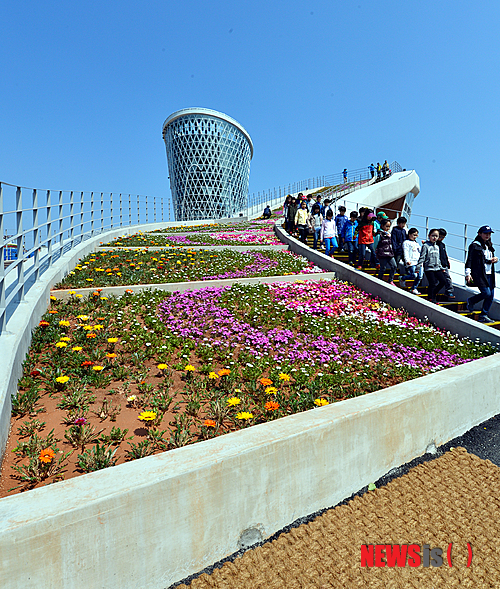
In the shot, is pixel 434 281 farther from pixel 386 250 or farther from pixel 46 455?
pixel 46 455

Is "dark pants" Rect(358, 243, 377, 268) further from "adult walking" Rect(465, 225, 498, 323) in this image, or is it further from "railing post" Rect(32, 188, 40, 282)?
"railing post" Rect(32, 188, 40, 282)

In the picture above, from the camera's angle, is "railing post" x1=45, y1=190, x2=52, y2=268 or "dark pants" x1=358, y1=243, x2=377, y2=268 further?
"dark pants" x1=358, y1=243, x2=377, y2=268

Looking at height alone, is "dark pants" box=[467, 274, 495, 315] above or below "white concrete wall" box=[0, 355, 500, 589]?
above

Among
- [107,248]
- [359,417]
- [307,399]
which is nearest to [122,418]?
[307,399]

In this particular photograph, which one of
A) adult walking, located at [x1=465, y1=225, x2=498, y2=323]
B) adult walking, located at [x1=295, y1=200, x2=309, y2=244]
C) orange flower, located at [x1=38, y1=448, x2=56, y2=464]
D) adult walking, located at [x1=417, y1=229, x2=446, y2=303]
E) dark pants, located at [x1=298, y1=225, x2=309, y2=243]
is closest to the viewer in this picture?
orange flower, located at [x1=38, y1=448, x2=56, y2=464]

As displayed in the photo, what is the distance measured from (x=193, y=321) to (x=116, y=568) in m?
4.21

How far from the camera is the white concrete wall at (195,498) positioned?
5.91 ft

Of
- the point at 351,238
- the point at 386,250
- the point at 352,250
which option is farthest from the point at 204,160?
the point at 386,250

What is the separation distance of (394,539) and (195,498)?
1.27 meters

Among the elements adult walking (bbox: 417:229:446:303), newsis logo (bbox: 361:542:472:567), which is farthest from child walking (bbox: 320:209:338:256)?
newsis logo (bbox: 361:542:472:567)

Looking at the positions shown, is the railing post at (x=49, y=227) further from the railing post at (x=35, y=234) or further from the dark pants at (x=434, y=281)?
the dark pants at (x=434, y=281)

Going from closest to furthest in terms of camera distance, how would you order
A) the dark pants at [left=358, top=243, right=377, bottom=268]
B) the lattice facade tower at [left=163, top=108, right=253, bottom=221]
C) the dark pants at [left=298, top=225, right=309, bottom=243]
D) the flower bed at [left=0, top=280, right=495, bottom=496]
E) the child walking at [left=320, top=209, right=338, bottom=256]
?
the flower bed at [left=0, top=280, right=495, bottom=496] < the dark pants at [left=358, top=243, right=377, bottom=268] < the child walking at [left=320, top=209, right=338, bottom=256] < the dark pants at [left=298, top=225, right=309, bottom=243] < the lattice facade tower at [left=163, top=108, right=253, bottom=221]

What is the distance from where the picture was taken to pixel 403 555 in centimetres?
222

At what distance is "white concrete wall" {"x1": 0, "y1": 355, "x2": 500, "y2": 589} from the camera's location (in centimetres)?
180
